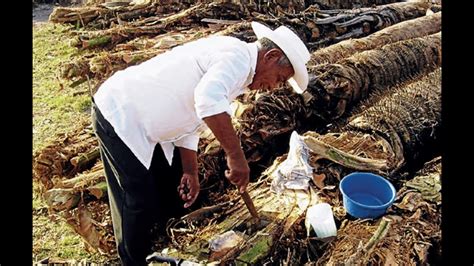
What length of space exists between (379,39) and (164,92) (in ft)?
12.6

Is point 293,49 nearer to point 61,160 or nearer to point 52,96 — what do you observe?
point 61,160

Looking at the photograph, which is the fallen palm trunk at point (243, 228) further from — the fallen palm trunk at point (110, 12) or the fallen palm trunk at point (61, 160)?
the fallen palm trunk at point (110, 12)

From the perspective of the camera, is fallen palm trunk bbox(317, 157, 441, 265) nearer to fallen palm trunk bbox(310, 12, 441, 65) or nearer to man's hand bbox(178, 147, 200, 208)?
man's hand bbox(178, 147, 200, 208)

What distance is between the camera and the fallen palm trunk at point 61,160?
12.3 feet

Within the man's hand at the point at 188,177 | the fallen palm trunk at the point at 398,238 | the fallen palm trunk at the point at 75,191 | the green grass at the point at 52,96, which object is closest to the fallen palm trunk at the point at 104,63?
the green grass at the point at 52,96

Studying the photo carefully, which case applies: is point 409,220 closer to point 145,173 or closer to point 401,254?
point 401,254

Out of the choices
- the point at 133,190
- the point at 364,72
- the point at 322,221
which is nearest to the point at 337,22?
the point at 364,72

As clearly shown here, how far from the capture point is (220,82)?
2486 millimetres

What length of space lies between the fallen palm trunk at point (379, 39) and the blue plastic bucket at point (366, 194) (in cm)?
211

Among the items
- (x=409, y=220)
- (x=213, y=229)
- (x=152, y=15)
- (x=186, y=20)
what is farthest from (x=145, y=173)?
(x=152, y=15)

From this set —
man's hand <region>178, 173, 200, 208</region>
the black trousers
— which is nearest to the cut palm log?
the black trousers

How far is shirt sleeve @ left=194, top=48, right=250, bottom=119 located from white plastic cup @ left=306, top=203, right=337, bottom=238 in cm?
86
